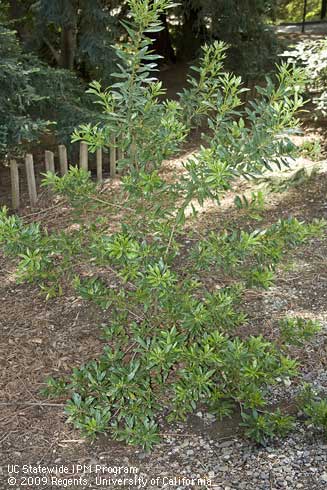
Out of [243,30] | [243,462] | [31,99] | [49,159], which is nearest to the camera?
[243,462]

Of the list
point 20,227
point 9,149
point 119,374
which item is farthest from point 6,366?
point 9,149

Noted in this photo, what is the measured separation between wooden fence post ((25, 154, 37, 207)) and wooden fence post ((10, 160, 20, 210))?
0.12 metres

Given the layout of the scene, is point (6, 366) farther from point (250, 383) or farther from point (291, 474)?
point (291, 474)

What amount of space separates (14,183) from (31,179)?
0.60ft

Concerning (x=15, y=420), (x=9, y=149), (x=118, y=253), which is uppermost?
(x=118, y=253)

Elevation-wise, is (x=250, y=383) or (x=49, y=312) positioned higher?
(x=250, y=383)

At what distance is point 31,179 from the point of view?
18.9 ft

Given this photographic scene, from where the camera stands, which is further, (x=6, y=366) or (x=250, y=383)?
(x=6, y=366)

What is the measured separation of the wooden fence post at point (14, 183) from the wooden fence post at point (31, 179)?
12 centimetres

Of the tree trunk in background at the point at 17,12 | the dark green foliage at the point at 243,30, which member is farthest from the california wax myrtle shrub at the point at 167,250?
the tree trunk in background at the point at 17,12

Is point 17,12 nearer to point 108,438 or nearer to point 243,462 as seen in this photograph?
point 108,438

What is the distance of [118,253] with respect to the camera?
7.91 feet

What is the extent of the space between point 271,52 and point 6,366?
21.5 ft

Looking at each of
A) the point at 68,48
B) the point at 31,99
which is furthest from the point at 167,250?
the point at 68,48
